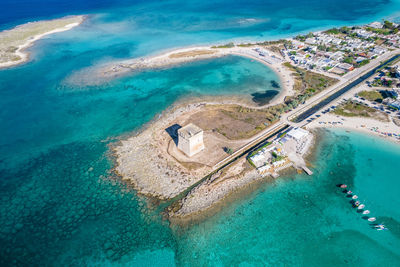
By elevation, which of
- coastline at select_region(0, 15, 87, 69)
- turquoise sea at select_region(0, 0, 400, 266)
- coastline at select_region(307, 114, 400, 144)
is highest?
coastline at select_region(0, 15, 87, 69)

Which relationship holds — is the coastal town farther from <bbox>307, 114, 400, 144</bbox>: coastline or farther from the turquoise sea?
the turquoise sea

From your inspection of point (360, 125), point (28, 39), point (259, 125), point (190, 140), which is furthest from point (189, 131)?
point (28, 39)

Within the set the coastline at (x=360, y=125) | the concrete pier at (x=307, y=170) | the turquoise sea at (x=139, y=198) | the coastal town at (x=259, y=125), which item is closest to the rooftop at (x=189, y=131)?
the coastal town at (x=259, y=125)

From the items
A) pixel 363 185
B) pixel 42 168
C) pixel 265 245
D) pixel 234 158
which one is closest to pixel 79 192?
pixel 42 168

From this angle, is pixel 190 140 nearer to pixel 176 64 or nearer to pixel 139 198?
pixel 139 198

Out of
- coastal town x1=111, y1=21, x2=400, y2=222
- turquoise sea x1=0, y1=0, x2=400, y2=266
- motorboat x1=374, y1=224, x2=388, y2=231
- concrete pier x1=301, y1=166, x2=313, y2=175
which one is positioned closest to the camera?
turquoise sea x1=0, y1=0, x2=400, y2=266

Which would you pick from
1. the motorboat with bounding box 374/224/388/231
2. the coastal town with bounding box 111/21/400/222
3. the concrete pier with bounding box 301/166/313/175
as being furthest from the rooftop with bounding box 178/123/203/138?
the motorboat with bounding box 374/224/388/231

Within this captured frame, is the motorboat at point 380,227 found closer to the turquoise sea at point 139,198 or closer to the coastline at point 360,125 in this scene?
the turquoise sea at point 139,198

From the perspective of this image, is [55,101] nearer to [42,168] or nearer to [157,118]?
[42,168]
